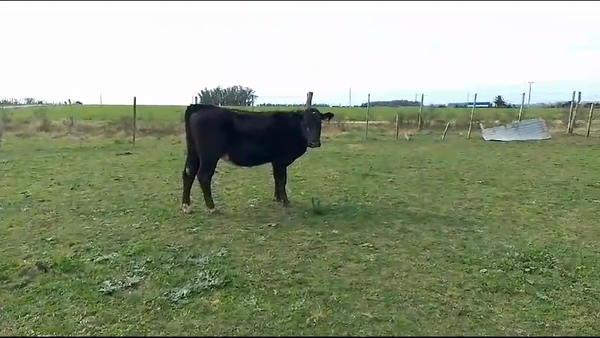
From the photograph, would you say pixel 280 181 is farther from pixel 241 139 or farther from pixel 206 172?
pixel 206 172

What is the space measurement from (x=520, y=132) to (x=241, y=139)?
1235 centimetres

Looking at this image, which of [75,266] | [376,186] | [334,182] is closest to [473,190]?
[376,186]

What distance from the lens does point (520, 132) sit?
50.5 feet

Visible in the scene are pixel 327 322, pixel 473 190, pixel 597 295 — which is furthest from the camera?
pixel 473 190

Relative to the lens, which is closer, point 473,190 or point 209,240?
point 209,240

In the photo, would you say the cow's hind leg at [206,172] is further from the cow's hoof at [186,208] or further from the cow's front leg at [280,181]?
the cow's front leg at [280,181]

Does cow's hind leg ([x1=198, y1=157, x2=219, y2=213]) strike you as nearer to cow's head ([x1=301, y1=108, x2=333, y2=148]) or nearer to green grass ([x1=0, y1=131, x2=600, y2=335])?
green grass ([x1=0, y1=131, x2=600, y2=335])

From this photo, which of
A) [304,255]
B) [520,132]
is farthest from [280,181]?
[520,132]

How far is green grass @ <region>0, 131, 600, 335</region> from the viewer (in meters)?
3.04

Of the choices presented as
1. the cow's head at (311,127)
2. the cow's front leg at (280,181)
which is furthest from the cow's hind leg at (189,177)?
the cow's head at (311,127)

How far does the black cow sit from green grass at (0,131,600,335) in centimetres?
46

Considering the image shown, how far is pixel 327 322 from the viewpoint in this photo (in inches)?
116

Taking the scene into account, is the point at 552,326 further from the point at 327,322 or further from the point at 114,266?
the point at 114,266

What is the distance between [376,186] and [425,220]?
2.02 meters
